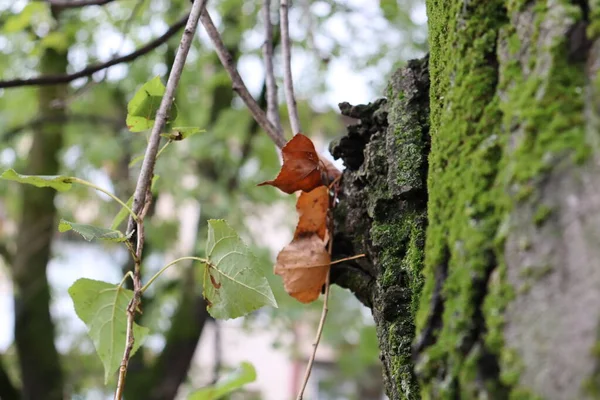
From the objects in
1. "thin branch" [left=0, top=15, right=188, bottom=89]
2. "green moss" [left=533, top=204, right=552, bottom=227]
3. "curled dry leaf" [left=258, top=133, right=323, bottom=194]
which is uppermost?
"thin branch" [left=0, top=15, right=188, bottom=89]

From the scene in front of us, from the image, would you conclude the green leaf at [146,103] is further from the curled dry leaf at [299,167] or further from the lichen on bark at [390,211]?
the lichen on bark at [390,211]

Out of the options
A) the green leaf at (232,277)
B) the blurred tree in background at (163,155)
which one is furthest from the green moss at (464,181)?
the blurred tree in background at (163,155)

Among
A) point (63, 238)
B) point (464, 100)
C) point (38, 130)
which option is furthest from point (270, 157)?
point (63, 238)

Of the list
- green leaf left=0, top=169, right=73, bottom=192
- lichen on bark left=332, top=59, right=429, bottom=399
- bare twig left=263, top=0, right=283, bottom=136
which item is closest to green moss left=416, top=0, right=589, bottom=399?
lichen on bark left=332, top=59, right=429, bottom=399

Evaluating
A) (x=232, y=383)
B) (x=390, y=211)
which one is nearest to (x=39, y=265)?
(x=232, y=383)

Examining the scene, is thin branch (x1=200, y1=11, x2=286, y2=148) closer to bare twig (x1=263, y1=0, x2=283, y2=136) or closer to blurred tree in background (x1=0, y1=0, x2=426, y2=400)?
bare twig (x1=263, y1=0, x2=283, y2=136)

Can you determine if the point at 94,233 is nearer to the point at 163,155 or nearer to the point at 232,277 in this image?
the point at 232,277
